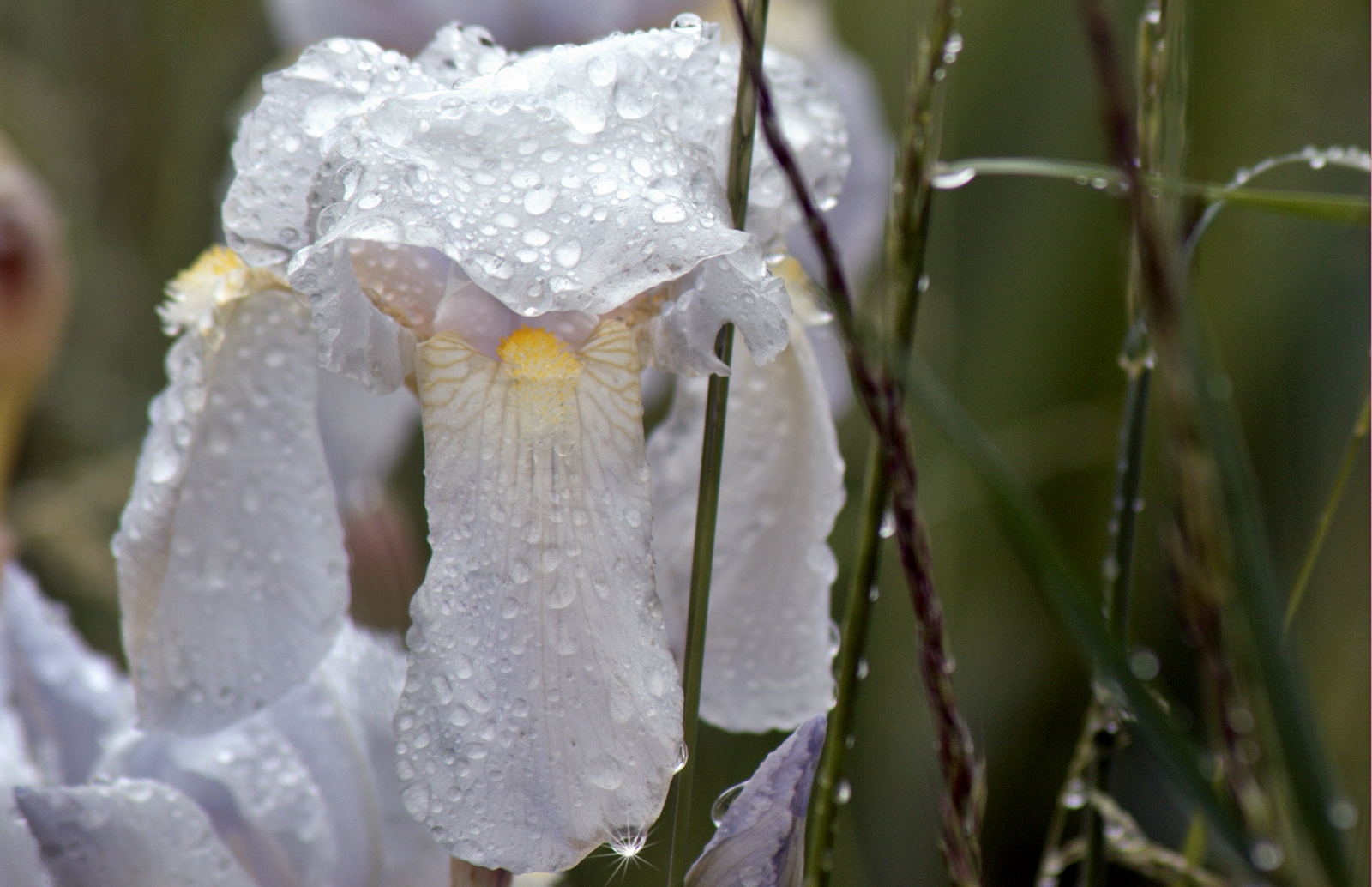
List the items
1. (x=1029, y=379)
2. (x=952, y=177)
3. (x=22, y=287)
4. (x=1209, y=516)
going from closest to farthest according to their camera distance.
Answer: (x=1209, y=516), (x=952, y=177), (x=22, y=287), (x=1029, y=379)

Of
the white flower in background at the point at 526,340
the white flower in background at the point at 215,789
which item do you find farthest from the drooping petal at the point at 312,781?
the white flower in background at the point at 526,340

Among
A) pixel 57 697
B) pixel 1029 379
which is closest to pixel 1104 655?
pixel 57 697

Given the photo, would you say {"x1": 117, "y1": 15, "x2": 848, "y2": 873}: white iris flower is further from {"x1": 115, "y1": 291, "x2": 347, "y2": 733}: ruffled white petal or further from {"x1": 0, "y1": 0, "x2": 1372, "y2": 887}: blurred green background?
{"x1": 0, "y1": 0, "x2": 1372, "y2": 887}: blurred green background

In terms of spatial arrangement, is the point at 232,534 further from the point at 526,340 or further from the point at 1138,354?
the point at 1138,354

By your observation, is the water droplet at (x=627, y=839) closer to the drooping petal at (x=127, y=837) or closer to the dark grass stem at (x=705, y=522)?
the dark grass stem at (x=705, y=522)

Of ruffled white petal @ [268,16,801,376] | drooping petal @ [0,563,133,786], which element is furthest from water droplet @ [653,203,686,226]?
drooping petal @ [0,563,133,786]

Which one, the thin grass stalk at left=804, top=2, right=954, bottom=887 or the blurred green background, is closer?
A: the thin grass stalk at left=804, top=2, right=954, bottom=887
